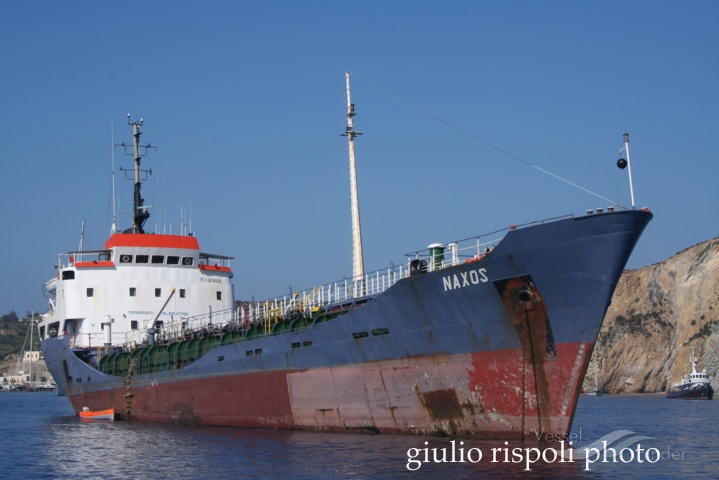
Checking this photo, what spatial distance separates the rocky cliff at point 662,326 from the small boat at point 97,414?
5017 centimetres

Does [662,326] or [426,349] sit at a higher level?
[662,326]

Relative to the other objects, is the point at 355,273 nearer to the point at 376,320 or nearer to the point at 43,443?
the point at 376,320

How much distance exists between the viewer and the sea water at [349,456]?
16906 millimetres

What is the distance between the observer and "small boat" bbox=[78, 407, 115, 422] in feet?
112

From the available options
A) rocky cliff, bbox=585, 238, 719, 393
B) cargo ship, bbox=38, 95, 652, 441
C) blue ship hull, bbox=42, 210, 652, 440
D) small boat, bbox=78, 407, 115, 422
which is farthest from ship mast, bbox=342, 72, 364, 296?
rocky cliff, bbox=585, 238, 719, 393

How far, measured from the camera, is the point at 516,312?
1942 cm

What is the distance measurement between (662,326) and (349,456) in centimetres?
6456

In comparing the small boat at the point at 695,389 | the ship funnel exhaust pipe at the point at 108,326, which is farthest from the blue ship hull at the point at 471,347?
the small boat at the point at 695,389

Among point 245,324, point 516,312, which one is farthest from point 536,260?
point 245,324

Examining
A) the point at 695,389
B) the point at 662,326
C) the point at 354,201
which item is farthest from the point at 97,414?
the point at 662,326

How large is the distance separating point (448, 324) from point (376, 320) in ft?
7.43

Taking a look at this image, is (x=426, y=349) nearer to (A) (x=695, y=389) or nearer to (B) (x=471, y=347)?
(B) (x=471, y=347)

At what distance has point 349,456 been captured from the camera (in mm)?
18766

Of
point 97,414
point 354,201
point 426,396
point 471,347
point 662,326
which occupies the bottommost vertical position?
point 97,414
